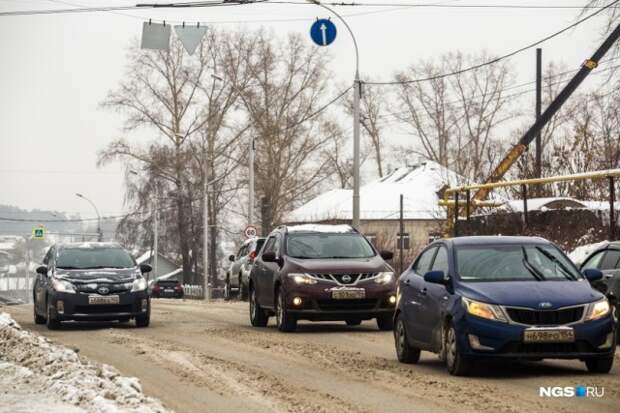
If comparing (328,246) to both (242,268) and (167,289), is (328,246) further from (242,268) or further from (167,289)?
(167,289)

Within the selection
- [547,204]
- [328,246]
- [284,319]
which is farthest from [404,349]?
[547,204]

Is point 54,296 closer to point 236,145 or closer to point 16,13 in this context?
point 16,13

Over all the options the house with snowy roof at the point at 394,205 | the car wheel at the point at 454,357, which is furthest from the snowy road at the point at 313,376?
the house with snowy roof at the point at 394,205

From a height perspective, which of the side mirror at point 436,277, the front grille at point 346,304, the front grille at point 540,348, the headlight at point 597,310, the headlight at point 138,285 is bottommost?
the front grille at point 540,348

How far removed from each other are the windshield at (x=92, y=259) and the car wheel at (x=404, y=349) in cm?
973

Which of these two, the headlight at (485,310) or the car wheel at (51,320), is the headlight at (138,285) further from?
the headlight at (485,310)

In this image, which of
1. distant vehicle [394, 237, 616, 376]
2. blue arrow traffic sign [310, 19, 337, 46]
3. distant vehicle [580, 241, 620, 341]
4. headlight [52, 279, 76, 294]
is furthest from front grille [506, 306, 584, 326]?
blue arrow traffic sign [310, 19, 337, 46]

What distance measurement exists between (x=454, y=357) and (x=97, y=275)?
1102 centimetres

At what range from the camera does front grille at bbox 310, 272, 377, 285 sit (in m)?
21.0

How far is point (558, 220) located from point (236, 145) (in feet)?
165

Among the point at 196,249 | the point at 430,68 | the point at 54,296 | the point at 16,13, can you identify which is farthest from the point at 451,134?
the point at 54,296

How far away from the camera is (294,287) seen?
21.0 m

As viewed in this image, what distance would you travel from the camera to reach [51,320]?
23.0 m

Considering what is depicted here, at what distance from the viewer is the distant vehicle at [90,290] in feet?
75.0
